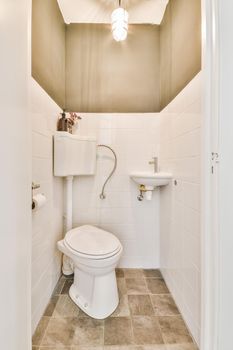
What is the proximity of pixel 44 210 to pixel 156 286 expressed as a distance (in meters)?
1.15

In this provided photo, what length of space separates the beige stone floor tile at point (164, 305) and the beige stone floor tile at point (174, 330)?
0.04 meters

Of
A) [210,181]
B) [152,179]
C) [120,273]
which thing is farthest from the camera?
[120,273]

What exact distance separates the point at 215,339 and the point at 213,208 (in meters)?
0.58

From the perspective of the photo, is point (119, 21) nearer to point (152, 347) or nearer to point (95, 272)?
point (95, 272)

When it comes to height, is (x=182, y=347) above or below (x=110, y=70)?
below

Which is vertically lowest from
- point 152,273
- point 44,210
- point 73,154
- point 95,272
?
point 152,273

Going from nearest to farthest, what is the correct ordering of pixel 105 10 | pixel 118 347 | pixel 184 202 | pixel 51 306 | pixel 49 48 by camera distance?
1. pixel 118 347
2. pixel 184 202
3. pixel 51 306
4. pixel 49 48
5. pixel 105 10

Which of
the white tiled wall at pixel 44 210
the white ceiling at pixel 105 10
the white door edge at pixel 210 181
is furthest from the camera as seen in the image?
the white ceiling at pixel 105 10

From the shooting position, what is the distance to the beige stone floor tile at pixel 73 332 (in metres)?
1.10

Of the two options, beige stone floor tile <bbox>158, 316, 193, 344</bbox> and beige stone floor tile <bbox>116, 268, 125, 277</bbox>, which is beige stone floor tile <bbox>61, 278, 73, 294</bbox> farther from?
beige stone floor tile <bbox>158, 316, 193, 344</bbox>

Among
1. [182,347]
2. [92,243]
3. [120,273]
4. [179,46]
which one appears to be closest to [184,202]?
[92,243]

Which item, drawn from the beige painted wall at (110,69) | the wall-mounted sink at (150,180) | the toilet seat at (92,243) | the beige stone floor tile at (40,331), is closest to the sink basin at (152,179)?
the wall-mounted sink at (150,180)

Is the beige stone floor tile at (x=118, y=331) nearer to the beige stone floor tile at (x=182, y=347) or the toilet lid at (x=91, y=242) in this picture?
the beige stone floor tile at (x=182, y=347)

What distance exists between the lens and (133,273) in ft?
6.05
